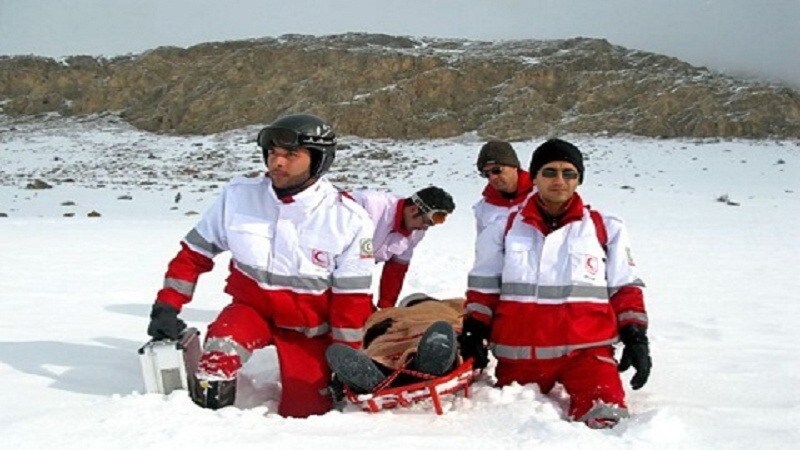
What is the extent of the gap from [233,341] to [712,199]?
12621mm

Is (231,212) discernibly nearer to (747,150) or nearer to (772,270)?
(772,270)

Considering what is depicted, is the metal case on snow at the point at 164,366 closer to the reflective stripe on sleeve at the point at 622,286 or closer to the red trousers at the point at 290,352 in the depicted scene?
the red trousers at the point at 290,352

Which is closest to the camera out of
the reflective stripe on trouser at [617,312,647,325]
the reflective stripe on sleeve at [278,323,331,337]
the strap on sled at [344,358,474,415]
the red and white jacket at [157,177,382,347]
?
the strap on sled at [344,358,474,415]

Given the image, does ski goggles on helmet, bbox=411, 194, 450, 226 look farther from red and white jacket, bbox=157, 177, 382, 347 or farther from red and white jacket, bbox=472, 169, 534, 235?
red and white jacket, bbox=157, 177, 382, 347

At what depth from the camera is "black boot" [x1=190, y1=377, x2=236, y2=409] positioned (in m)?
3.12

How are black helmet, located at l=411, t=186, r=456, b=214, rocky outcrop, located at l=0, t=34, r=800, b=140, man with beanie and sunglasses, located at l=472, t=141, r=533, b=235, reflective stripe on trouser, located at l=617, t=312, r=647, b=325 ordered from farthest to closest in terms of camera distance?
rocky outcrop, located at l=0, t=34, r=800, b=140
man with beanie and sunglasses, located at l=472, t=141, r=533, b=235
black helmet, located at l=411, t=186, r=456, b=214
reflective stripe on trouser, located at l=617, t=312, r=647, b=325

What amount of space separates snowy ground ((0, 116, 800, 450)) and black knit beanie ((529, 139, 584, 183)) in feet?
3.38

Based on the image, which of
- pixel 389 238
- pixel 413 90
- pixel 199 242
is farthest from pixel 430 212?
pixel 413 90

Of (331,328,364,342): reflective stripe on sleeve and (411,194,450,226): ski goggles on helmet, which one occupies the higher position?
(411,194,450,226): ski goggles on helmet

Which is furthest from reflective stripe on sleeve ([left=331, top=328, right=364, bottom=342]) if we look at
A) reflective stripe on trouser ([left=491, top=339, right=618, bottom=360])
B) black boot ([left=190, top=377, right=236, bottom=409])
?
reflective stripe on trouser ([left=491, top=339, right=618, bottom=360])

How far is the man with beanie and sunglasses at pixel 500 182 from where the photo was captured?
15.4ft

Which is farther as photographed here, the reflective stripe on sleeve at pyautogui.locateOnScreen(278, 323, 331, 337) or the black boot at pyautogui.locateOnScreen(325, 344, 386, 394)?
the reflective stripe on sleeve at pyautogui.locateOnScreen(278, 323, 331, 337)

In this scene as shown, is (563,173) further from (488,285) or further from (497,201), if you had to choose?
(497,201)

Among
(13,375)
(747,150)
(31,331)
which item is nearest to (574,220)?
(13,375)
